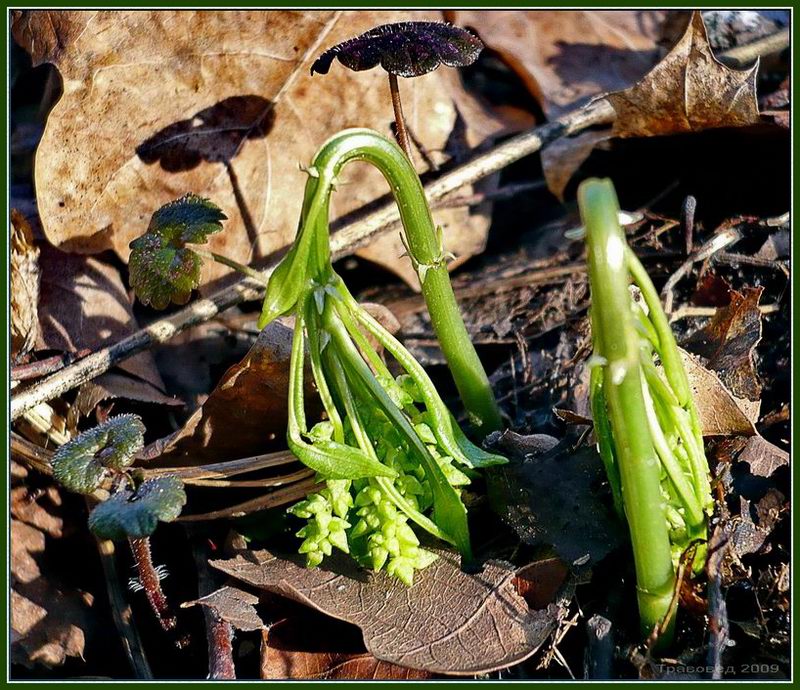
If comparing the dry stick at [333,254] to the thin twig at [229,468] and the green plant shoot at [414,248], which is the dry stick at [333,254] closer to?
the thin twig at [229,468]


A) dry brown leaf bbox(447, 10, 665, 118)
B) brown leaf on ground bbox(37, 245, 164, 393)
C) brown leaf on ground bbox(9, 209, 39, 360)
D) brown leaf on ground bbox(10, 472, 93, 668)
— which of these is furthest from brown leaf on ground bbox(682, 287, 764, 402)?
brown leaf on ground bbox(9, 209, 39, 360)

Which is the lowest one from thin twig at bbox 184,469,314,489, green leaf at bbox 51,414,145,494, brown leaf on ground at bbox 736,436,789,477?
brown leaf on ground at bbox 736,436,789,477

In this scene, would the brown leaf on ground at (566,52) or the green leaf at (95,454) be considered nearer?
the green leaf at (95,454)

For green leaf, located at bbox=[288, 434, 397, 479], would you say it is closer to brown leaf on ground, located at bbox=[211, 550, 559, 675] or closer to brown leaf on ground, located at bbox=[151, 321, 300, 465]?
brown leaf on ground, located at bbox=[211, 550, 559, 675]

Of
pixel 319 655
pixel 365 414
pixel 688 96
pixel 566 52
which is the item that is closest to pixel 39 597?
pixel 319 655

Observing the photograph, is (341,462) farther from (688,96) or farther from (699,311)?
(688,96)

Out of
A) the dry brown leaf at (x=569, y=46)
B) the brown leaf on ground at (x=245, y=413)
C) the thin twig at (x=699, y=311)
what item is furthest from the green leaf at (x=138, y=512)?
the dry brown leaf at (x=569, y=46)
